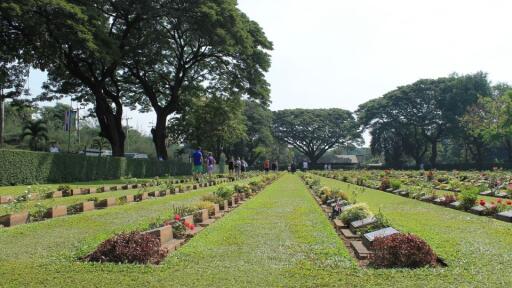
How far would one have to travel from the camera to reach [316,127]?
86.9m

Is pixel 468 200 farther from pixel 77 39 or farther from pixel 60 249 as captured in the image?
pixel 77 39

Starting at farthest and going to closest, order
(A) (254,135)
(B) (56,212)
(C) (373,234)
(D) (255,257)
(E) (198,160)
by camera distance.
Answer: (A) (254,135)
(E) (198,160)
(B) (56,212)
(C) (373,234)
(D) (255,257)

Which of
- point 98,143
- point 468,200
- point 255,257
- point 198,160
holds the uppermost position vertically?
point 98,143

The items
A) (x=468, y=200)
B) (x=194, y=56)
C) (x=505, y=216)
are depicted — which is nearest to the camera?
(x=505, y=216)

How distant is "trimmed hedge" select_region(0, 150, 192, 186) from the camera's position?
19578 mm

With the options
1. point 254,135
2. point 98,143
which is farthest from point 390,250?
point 98,143

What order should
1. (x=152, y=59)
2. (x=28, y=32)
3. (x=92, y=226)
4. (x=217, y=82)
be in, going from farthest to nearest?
(x=217, y=82), (x=152, y=59), (x=28, y=32), (x=92, y=226)

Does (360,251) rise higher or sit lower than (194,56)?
lower

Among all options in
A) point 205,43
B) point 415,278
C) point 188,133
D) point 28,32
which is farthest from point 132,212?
point 188,133

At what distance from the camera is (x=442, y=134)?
70.8 m

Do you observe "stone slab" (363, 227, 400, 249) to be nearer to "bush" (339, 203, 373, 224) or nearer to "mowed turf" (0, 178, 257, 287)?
"bush" (339, 203, 373, 224)

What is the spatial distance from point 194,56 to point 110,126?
8.03 meters

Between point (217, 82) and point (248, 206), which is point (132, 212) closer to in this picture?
point (248, 206)

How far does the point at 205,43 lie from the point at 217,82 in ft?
16.6
